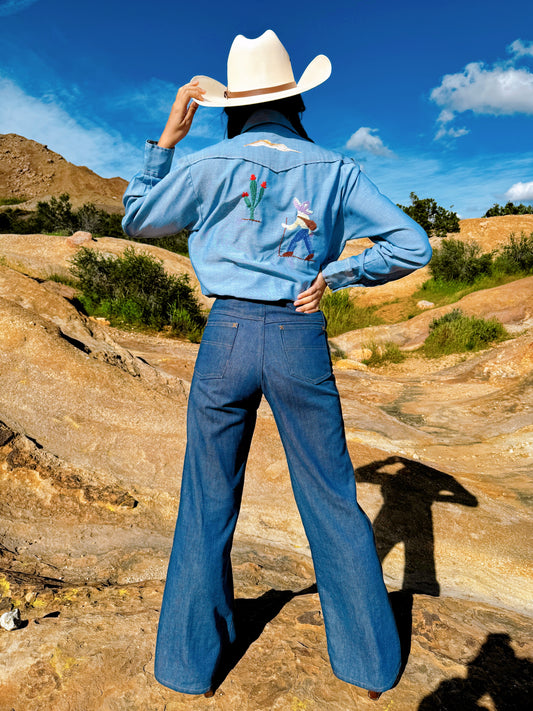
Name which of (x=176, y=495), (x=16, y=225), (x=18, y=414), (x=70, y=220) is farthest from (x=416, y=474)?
(x=16, y=225)

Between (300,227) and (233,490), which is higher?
(300,227)

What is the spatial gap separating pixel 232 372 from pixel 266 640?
104 centimetres

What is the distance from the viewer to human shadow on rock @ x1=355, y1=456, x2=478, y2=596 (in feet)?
9.89

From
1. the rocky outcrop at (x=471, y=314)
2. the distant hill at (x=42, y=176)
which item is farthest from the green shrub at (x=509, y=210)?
the distant hill at (x=42, y=176)

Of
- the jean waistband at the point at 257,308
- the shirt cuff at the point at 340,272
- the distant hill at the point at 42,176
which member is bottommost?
the jean waistband at the point at 257,308

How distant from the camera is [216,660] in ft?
5.29

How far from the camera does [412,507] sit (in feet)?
11.5

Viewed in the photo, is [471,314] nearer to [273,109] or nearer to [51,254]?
[51,254]

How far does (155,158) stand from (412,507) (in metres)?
2.88

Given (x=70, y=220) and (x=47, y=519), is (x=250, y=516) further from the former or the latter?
(x=70, y=220)

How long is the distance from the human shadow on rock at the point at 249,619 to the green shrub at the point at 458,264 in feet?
55.1

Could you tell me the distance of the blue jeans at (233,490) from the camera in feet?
5.11

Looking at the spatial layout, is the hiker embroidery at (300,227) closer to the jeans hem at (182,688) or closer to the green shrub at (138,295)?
the jeans hem at (182,688)

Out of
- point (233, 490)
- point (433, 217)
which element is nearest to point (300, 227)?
point (233, 490)
